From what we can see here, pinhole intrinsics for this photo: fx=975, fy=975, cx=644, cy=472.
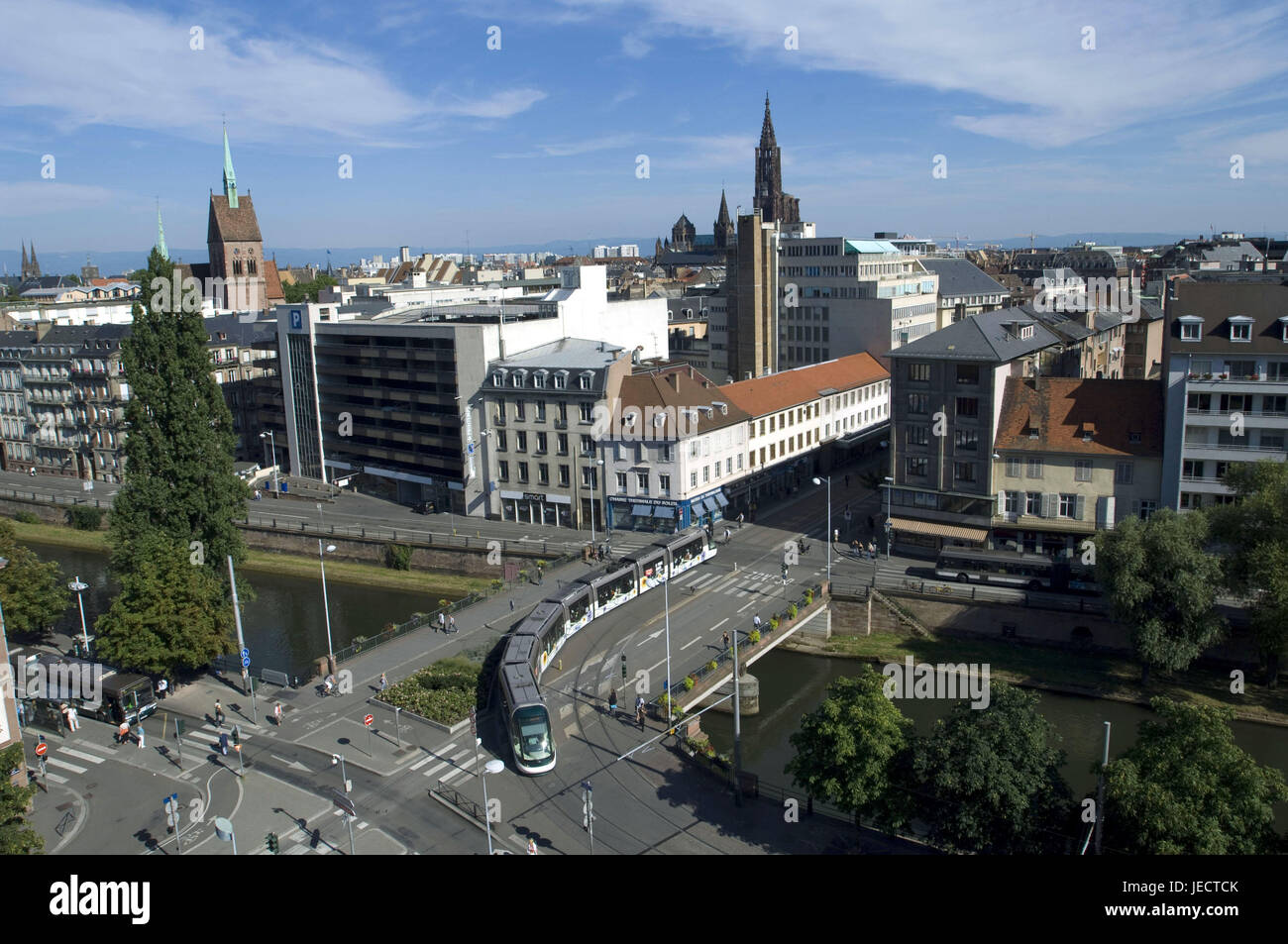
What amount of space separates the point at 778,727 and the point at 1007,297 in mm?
80139

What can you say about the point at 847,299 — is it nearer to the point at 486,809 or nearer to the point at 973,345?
the point at 973,345

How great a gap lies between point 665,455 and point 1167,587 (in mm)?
27639

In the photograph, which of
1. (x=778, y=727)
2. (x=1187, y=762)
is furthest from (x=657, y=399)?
(x=1187, y=762)

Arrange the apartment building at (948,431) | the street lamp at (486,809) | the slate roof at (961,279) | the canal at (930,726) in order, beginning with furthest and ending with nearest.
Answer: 1. the slate roof at (961,279)
2. the apartment building at (948,431)
3. the canal at (930,726)
4. the street lamp at (486,809)

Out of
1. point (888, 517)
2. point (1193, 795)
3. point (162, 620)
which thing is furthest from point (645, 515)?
point (1193, 795)

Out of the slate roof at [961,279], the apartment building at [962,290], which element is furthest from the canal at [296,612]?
the slate roof at [961,279]

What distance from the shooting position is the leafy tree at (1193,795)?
22.2 m

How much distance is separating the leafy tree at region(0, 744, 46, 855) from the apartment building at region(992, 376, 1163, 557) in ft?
139

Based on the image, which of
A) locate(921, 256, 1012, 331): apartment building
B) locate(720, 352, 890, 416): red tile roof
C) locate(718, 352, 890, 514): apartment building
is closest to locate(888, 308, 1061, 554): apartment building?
locate(718, 352, 890, 514): apartment building

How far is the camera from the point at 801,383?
2815 inches

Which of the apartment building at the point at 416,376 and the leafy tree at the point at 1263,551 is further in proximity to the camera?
the apartment building at the point at 416,376

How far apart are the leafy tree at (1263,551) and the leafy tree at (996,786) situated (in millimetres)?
16820
